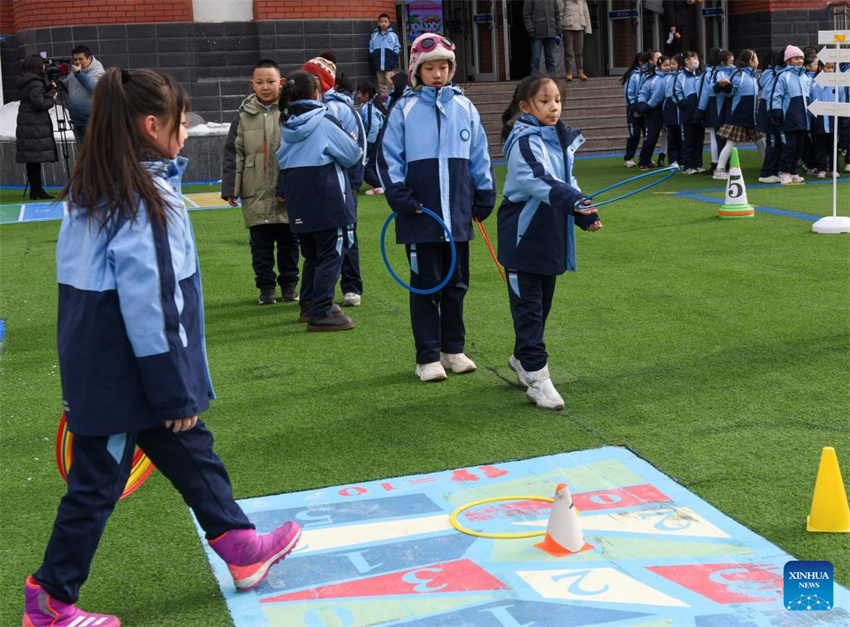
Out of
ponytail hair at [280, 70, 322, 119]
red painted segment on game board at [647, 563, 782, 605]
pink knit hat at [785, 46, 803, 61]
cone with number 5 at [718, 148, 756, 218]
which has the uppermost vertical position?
pink knit hat at [785, 46, 803, 61]

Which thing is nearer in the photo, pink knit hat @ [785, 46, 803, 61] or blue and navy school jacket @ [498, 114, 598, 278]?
blue and navy school jacket @ [498, 114, 598, 278]

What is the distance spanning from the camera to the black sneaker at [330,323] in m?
7.50

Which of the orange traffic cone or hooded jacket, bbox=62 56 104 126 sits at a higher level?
hooded jacket, bbox=62 56 104 126

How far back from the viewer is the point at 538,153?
17.9 ft

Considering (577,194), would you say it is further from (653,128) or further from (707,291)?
(653,128)

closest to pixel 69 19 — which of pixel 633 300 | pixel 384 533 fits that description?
pixel 633 300

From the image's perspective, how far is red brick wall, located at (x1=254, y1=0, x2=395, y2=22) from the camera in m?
21.0

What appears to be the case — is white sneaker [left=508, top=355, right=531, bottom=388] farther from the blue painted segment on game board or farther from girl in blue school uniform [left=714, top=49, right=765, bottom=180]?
girl in blue school uniform [left=714, top=49, right=765, bottom=180]

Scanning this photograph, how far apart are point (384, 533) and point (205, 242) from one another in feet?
26.6

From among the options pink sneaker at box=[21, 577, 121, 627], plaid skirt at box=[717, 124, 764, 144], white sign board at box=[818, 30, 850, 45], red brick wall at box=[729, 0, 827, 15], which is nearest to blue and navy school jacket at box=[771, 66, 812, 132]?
plaid skirt at box=[717, 124, 764, 144]

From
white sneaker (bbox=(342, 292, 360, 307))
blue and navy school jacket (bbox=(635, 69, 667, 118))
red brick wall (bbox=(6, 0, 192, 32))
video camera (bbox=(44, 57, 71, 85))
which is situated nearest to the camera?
white sneaker (bbox=(342, 292, 360, 307))

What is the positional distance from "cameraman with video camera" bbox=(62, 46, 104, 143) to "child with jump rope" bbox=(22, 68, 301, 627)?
12.9m

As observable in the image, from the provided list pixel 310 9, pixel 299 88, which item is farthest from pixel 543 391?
pixel 310 9

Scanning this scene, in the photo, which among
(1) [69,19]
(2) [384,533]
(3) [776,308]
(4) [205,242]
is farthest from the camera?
(1) [69,19]
